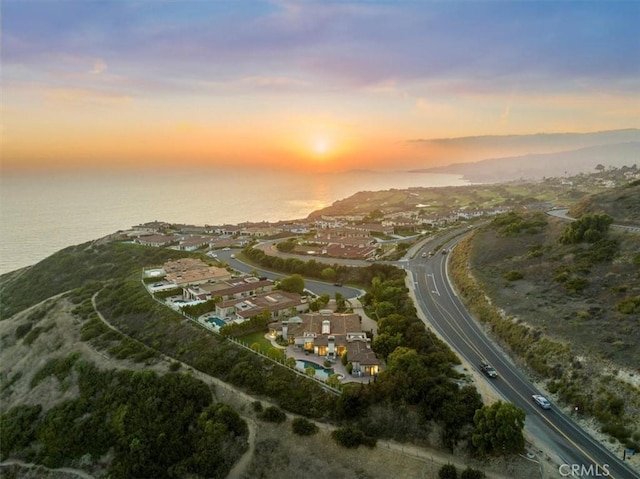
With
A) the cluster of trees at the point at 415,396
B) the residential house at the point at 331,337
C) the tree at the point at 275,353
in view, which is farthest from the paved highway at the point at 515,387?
the tree at the point at 275,353

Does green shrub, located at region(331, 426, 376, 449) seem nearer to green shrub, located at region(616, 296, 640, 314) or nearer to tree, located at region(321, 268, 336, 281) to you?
green shrub, located at region(616, 296, 640, 314)

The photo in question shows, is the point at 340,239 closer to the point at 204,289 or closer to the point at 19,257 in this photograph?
the point at 204,289

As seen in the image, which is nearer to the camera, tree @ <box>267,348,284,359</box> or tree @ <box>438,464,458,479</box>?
tree @ <box>438,464,458,479</box>

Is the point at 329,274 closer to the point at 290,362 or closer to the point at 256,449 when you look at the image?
the point at 290,362

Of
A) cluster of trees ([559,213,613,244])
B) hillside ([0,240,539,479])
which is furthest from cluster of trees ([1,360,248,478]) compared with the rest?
cluster of trees ([559,213,613,244])

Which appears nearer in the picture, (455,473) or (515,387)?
(455,473)

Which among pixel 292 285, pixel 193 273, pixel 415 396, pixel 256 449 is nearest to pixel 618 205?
pixel 292 285
